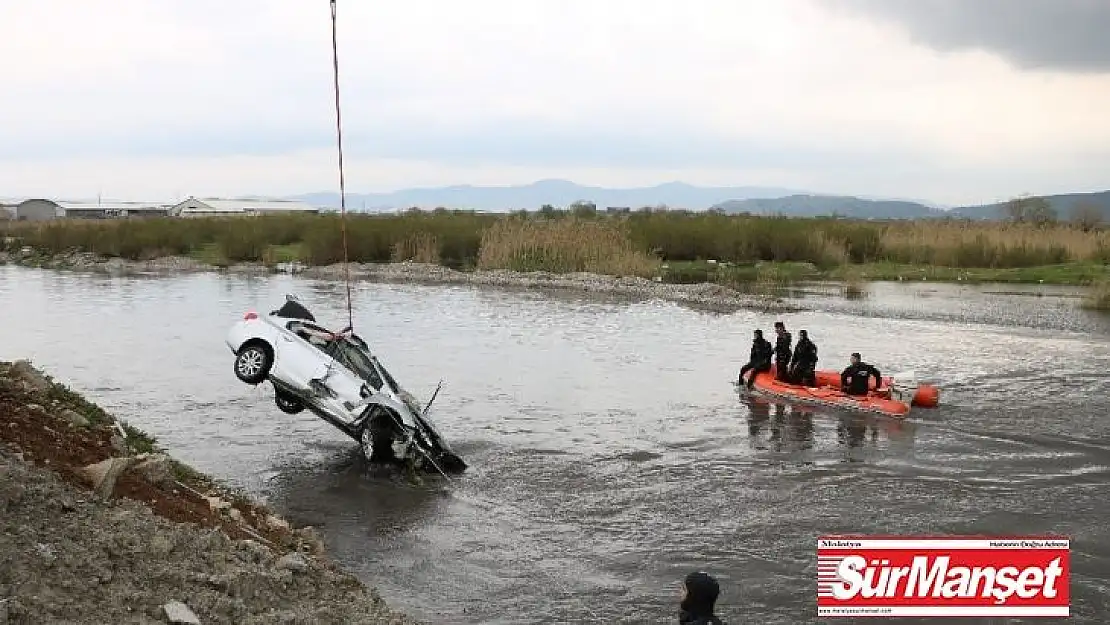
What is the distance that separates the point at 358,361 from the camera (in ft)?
49.2

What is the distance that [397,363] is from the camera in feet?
80.1

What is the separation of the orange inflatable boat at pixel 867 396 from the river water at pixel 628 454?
0.37 meters

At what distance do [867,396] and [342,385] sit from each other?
10.2 meters

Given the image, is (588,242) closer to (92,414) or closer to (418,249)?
(418,249)

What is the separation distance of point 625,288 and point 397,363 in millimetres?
20333

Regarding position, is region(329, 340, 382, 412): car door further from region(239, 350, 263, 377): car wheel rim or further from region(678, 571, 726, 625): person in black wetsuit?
region(678, 571, 726, 625): person in black wetsuit

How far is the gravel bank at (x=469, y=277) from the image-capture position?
129 feet

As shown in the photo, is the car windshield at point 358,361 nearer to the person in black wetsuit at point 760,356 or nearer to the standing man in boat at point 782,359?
the person in black wetsuit at point 760,356

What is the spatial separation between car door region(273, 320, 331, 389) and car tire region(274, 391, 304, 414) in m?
0.44

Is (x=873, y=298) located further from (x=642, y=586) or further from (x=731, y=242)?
(x=642, y=586)

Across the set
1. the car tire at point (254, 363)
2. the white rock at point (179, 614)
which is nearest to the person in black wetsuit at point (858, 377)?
the car tire at point (254, 363)

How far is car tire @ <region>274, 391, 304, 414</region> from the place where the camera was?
50.2 feet

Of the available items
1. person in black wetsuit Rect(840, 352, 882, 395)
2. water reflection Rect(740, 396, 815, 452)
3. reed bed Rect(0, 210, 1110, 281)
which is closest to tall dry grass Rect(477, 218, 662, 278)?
reed bed Rect(0, 210, 1110, 281)

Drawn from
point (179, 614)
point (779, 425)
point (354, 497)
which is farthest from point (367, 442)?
point (179, 614)
